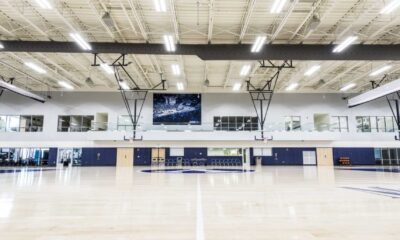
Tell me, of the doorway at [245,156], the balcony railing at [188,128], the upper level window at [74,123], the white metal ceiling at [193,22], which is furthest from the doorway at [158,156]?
the white metal ceiling at [193,22]

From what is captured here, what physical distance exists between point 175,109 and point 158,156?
5.81 meters

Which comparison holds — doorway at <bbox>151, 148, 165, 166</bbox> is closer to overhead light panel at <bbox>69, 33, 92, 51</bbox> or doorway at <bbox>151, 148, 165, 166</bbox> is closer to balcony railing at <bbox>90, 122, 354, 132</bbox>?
balcony railing at <bbox>90, 122, 354, 132</bbox>

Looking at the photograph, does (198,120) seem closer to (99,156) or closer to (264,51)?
(99,156)

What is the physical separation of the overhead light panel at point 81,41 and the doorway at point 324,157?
1023 inches

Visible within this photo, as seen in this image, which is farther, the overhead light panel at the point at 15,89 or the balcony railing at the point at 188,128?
the balcony railing at the point at 188,128

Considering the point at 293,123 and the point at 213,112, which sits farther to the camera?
the point at 213,112

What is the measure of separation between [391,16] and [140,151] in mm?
24852

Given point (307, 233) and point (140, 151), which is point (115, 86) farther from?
point (307, 233)

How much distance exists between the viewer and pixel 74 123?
99.4ft

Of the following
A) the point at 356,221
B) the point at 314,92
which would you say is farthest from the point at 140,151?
the point at 356,221

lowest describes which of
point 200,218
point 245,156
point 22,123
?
point 200,218

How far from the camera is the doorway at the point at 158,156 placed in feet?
94.7

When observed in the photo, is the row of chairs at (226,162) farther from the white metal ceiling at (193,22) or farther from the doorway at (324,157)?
the white metal ceiling at (193,22)

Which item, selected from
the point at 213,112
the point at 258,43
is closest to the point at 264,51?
the point at 258,43
